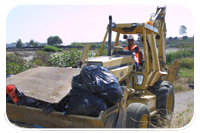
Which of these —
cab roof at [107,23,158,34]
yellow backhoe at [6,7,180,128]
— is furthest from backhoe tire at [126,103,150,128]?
cab roof at [107,23,158,34]

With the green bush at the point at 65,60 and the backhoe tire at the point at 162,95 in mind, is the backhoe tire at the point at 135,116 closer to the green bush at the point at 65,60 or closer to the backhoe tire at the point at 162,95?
the backhoe tire at the point at 162,95

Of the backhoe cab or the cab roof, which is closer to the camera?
the backhoe cab

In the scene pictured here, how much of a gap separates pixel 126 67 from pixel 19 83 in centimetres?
233

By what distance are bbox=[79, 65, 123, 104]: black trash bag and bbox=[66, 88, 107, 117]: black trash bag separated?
11 centimetres

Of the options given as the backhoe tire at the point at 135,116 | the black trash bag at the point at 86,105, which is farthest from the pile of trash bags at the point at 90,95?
the backhoe tire at the point at 135,116

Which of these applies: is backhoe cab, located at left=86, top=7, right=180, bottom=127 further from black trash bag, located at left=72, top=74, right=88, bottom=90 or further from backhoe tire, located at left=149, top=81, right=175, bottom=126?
black trash bag, located at left=72, top=74, right=88, bottom=90

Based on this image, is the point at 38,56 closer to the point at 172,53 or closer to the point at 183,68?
the point at 183,68

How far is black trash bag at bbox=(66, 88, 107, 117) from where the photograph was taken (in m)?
3.44

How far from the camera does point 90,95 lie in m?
3.54

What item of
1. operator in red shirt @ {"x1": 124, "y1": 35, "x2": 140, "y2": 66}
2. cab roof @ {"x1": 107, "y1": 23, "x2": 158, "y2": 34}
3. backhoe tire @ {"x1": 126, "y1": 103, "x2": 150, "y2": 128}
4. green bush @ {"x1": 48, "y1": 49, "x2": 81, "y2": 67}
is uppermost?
cab roof @ {"x1": 107, "y1": 23, "x2": 158, "y2": 34}

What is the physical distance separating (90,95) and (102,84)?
0.25m

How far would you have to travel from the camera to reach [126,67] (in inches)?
204

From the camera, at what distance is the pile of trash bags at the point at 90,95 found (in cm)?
345

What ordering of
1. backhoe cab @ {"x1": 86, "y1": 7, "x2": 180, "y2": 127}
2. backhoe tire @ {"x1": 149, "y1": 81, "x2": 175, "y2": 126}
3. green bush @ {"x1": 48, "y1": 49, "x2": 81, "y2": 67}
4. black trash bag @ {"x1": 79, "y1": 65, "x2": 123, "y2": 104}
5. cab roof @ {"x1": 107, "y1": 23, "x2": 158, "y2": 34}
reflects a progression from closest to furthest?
black trash bag @ {"x1": 79, "y1": 65, "x2": 123, "y2": 104}
backhoe cab @ {"x1": 86, "y1": 7, "x2": 180, "y2": 127}
cab roof @ {"x1": 107, "y1": 23, "x2": 158, "y2": 34}
backhoe tire @ {"x1": 149, "y1": 81, "x2": 175, "y2": 126}
green bush @ {"x1": 48, "y1": 49, "x2": 81, "y2": 67}
